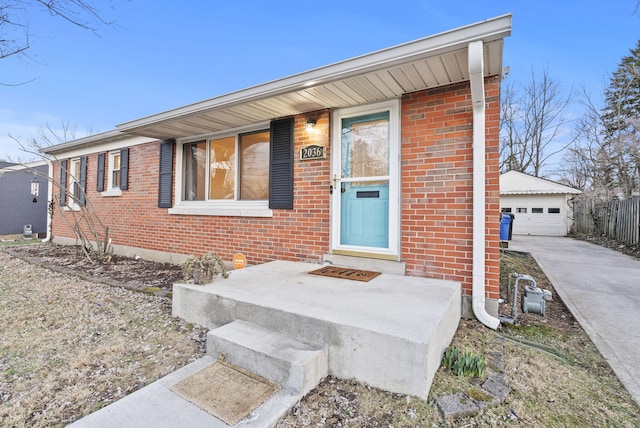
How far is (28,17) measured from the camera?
308cm

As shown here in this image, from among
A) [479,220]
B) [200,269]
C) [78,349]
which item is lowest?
[78,349]

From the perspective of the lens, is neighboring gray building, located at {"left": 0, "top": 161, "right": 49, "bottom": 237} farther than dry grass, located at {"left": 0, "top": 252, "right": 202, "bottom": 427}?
Yes

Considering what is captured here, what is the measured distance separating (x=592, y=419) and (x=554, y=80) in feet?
79.2

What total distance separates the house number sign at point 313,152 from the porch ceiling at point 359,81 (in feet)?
1.75

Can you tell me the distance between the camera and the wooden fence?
9.36 meters

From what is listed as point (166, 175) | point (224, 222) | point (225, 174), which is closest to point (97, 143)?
point (166, 175)

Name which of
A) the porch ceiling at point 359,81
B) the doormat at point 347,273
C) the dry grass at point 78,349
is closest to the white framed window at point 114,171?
the porch ceiling at point 359,81

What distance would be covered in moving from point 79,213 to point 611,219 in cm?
1813

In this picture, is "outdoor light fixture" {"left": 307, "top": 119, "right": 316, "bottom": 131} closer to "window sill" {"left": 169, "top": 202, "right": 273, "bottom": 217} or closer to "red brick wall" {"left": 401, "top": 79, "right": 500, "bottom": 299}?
"red brick wall" {"left": 401, "top": 79, "right": 500, "bottom": 299}

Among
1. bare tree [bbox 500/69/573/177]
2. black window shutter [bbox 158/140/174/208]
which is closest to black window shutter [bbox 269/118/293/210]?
black window shutter [bbox 158/140/174/208]

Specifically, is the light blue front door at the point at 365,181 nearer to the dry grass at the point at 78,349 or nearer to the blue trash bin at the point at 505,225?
the dry grass at the point at 78,349

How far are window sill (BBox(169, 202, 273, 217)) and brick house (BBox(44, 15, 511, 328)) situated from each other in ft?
0.10

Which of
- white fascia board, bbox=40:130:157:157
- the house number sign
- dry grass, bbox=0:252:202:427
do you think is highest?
white fascia board, bbox=40:130:157:157

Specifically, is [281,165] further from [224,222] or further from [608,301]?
[608,301]
